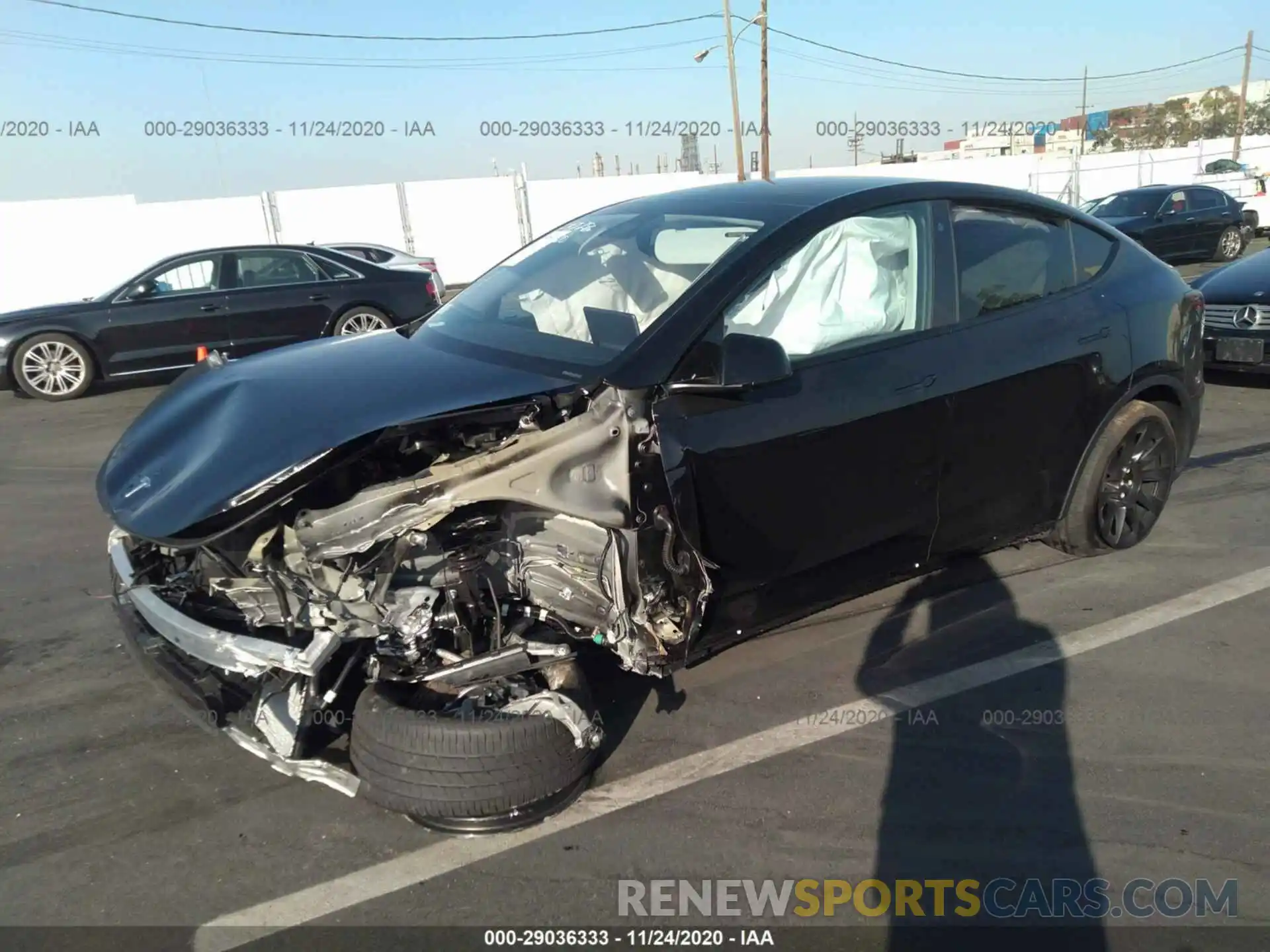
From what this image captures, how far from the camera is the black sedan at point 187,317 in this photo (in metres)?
9.61

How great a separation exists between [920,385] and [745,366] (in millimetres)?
876

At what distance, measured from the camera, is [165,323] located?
383 inches

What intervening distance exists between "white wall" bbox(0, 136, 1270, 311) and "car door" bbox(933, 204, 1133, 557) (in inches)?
698

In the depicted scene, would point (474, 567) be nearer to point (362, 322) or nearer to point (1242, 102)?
point (362, 322)

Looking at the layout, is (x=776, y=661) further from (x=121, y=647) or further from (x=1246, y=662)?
(x=121, y=647)

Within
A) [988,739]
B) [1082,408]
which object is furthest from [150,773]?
[1082,408]

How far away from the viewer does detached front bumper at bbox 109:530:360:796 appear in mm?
2551

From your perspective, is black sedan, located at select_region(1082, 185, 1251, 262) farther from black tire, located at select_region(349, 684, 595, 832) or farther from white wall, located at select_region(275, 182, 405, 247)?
black tire, located at select_region(349, 684, 595, 832)

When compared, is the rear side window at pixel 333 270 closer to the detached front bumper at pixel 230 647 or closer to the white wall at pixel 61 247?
the detached front bumper at pixel 230 647

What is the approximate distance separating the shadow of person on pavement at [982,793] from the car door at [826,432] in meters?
0.49

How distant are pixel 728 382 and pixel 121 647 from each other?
289 centimetres

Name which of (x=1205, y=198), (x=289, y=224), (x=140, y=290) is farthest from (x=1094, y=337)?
(x=289, y=224)

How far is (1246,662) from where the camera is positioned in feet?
11.6

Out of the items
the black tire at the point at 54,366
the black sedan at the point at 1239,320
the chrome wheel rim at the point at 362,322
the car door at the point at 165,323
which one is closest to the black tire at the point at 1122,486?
the black sedan at the point at 1239,320
